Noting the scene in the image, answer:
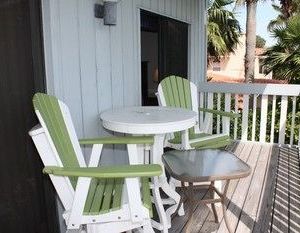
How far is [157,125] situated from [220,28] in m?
10.1

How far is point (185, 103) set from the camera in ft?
11.0

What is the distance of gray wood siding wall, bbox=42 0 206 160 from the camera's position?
86.0 inches

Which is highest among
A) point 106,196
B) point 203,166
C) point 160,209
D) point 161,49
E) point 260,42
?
point 260,42

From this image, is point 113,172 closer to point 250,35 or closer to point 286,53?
point 286,53

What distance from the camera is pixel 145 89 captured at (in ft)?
15.9

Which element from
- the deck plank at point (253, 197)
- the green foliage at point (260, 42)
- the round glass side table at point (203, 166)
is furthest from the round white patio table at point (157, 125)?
the green foliage at point (260, 42)

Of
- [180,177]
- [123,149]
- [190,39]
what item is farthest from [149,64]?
[180,177]

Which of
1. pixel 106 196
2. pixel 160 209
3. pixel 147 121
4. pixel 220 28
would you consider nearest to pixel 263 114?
pixel 147 121

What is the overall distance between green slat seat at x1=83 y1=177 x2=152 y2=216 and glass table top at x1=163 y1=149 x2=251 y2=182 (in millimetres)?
210

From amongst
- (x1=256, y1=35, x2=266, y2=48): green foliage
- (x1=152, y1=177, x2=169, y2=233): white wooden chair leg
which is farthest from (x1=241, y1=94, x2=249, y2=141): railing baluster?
(x1=256, y1=35, x2=266, y2=48): green foliage

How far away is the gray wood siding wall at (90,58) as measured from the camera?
218 cm

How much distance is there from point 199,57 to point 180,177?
3.38 m

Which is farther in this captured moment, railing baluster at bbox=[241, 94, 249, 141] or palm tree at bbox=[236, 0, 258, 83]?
palm tree at bbox=[236, 0, 258, 83]

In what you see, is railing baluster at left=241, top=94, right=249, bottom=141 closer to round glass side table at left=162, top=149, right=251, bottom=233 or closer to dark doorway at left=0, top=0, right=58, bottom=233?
round glass side table at left=162, top=149, right=251, bottom=233
